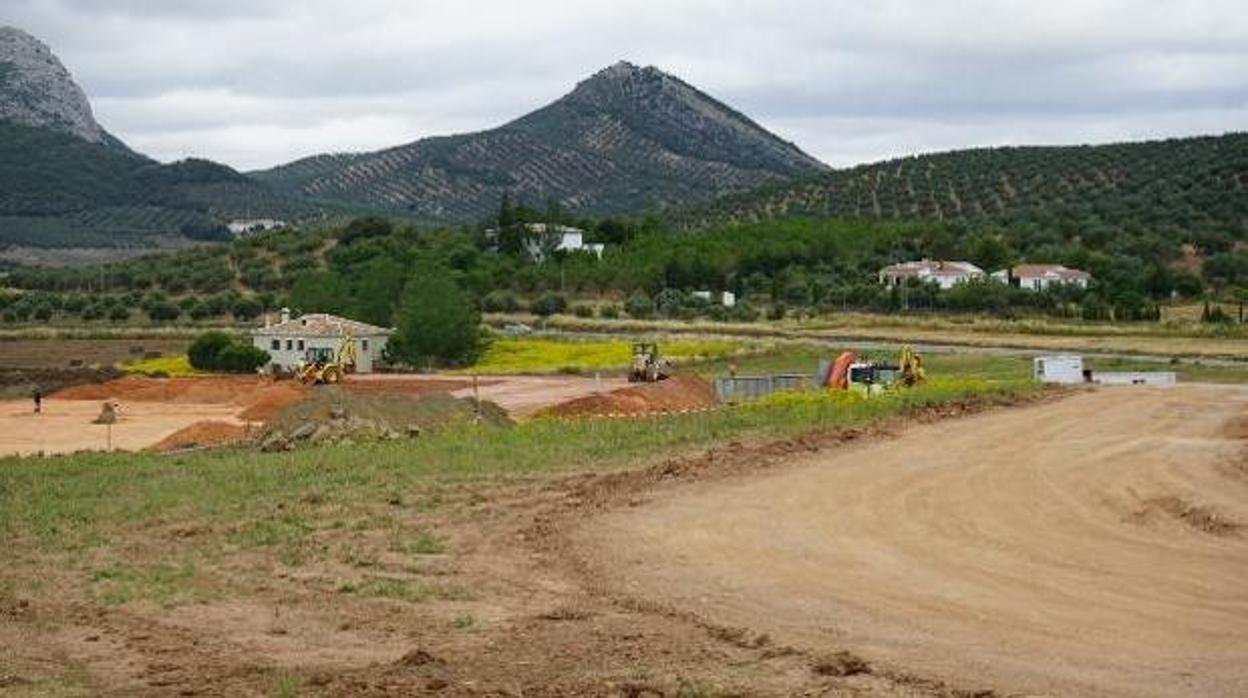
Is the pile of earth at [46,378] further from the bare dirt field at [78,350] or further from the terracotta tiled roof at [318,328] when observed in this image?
the terracotta tiled roof at [318,328]

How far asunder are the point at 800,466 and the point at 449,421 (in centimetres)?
1403

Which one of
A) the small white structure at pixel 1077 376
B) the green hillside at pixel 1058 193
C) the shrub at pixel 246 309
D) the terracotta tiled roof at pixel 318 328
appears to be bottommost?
the small white structure at pixel 1077 376

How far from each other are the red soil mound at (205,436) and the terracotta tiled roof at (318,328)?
33473 millimetres

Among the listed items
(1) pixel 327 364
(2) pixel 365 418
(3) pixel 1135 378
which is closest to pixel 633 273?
(1) pixel 327 364

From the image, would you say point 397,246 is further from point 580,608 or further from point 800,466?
point 580,608

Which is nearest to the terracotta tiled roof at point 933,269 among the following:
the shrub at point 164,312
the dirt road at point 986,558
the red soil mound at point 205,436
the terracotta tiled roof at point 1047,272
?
the terracotta tiled roof at point 1047,272

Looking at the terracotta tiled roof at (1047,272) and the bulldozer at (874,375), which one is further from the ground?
the terracotta tiled roof at (1047,272)

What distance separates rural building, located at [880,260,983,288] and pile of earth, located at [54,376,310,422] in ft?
140

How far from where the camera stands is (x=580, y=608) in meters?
16.3

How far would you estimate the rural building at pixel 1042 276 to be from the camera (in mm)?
96812

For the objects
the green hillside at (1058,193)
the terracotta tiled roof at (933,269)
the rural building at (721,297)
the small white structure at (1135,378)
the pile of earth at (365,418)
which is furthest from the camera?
the green hillside at (1058,193)

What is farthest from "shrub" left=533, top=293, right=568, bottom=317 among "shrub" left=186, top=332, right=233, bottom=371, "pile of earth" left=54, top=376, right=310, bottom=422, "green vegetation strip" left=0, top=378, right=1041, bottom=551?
"green vegetation strip" left=0, top=378, right=1041, bottom=551

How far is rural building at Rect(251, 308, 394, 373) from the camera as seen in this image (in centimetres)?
8256

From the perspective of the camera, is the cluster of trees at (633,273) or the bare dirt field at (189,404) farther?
the cluster of trees at (633,273)
